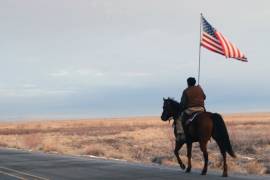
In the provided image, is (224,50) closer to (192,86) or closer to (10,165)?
(192,86)

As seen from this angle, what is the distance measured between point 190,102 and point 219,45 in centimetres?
490

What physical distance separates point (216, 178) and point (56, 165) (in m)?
8.05

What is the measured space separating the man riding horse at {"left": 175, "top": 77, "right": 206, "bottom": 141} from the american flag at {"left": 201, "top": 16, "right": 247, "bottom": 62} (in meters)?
4.09

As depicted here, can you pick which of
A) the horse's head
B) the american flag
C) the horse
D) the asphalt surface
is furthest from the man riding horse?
the american flag

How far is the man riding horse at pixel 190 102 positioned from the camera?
1692 centimetres

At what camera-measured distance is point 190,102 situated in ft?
55.7

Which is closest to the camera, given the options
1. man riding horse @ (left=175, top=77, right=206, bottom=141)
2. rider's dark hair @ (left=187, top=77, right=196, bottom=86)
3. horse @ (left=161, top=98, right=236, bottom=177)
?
horse @ (left=161, top=98, right=236, bottom=177)

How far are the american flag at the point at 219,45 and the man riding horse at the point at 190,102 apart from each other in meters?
4.09

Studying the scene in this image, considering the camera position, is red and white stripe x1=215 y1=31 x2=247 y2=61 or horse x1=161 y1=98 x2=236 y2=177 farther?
red and white stripe x1=215 y1=31 x2=247 y2=61

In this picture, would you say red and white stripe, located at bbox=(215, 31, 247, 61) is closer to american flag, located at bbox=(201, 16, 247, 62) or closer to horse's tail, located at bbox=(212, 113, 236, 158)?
american flag, located at bbox=(201, 16, 247, 62)

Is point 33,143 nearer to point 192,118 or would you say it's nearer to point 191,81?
point 191,81

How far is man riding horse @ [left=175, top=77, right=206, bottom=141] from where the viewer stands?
666 inches

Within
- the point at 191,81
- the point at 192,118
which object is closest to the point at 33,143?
the point at 191,81

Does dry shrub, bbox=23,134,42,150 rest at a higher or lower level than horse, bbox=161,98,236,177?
lower
